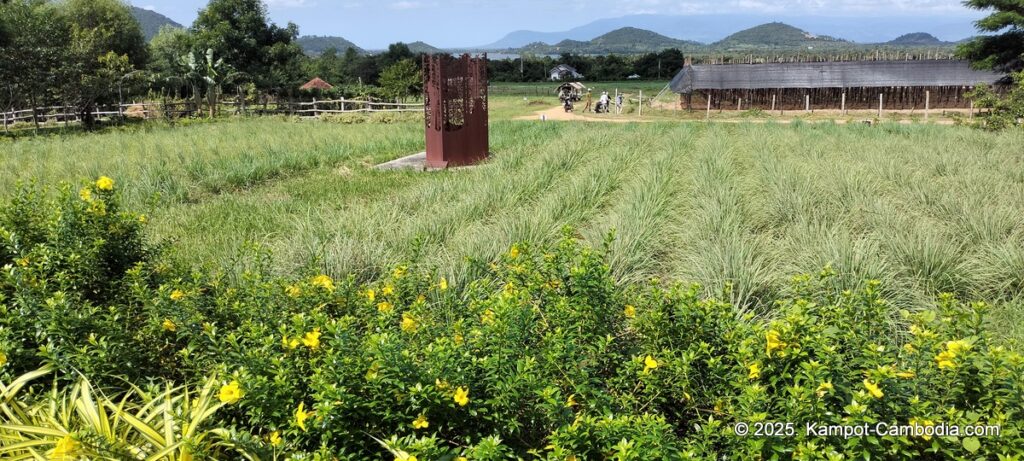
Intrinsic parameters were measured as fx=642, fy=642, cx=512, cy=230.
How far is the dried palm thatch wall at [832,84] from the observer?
107ft

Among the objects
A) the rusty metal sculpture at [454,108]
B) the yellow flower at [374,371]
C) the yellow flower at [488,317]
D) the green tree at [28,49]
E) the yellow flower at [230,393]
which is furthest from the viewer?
the green tree at [28,49]

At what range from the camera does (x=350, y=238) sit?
14.8 ft

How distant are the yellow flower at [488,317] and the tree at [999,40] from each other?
26.8m

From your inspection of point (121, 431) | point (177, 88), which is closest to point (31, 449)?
point (121, 431)

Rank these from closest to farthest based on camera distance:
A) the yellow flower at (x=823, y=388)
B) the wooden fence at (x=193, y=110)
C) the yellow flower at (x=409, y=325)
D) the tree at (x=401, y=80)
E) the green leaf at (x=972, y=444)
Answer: the green leaf at (x=972, y=444) < the yellow flower at (x=823, y=388) < the yellow flower at (x=409, y=325) < the wooden fence at (x=193, y=110) < the tree at (x=401, y=80)

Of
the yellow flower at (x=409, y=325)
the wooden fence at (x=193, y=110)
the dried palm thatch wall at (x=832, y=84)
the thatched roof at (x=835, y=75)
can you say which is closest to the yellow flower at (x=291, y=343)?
the yellow flower at (x=409, y=325)

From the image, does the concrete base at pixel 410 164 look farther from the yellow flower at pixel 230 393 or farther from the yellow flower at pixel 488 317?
the yellow flower at pixel 230 393

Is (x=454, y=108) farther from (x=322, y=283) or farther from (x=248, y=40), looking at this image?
(x=248, y=40)

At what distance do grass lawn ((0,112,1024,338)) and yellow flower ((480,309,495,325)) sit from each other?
31.2 inches

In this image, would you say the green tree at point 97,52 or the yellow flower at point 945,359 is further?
the green tree at point 97,52

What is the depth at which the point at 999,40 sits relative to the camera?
23500 mm

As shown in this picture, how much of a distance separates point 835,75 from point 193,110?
32.6 metres

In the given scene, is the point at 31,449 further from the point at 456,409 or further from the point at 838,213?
the point at 838,213

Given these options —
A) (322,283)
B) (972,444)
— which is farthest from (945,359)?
(322,283)
